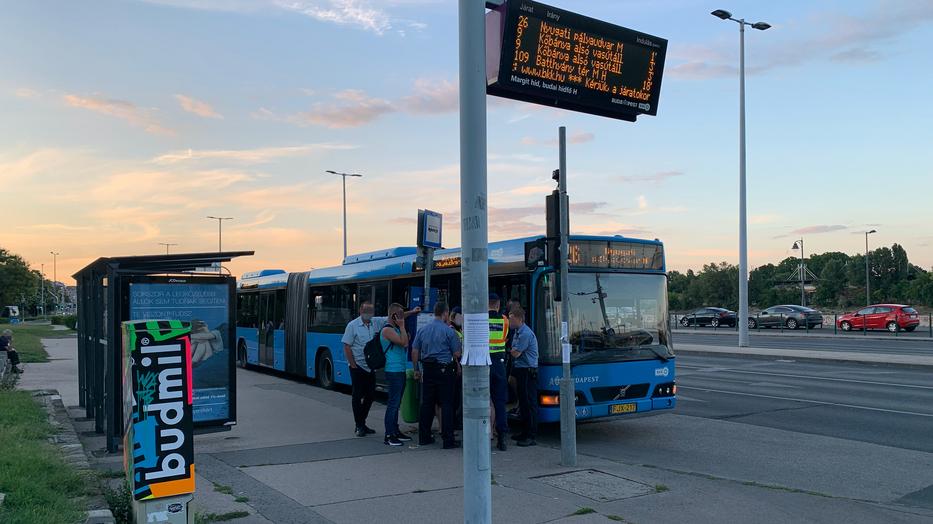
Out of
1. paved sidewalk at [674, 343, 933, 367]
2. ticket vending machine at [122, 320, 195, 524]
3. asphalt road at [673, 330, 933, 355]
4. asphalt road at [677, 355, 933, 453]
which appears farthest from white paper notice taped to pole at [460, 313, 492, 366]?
asphalt road at [673, 330, 933, 355]

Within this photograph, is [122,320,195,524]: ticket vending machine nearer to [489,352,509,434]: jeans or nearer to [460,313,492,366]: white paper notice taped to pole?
[460,313,492,366]: white paper notice taped to pole

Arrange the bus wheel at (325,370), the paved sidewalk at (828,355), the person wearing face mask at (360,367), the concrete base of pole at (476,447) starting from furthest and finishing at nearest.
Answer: the paved sidewalk at (828,355)
the bus wheel at (325,370)
the person wearing face mask at (360,367)
the concrete base of pole at (476,447)

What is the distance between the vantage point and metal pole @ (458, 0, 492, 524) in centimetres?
505

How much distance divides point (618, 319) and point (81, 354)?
9.02 m

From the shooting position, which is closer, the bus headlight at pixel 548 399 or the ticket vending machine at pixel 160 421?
the ticket vending machine at pixel 160 421

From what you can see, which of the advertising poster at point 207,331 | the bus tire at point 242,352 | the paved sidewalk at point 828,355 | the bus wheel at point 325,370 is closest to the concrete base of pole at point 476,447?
the advertising poster at point 207,331

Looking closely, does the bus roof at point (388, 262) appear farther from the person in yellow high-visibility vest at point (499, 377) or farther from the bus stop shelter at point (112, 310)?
the bus stop shelter at point (112, 310)

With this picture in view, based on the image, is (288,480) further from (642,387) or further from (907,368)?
(907,368)

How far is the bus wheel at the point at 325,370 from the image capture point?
16406mm

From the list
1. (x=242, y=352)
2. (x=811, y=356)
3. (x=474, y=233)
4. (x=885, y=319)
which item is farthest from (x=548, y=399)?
(x=885, y=319)

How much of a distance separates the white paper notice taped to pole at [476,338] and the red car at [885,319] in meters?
41.7

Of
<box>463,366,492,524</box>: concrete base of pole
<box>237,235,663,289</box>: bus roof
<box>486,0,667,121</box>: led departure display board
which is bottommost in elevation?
<box>463,366,492,524</box>: concrete base of pole

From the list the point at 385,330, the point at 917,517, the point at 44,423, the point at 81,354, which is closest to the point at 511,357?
the point at 385,330

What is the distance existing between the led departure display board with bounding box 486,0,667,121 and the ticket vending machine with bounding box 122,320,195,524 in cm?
428
